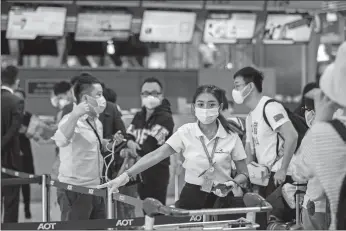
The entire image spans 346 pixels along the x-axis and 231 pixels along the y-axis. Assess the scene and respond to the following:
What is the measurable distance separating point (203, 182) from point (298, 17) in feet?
30.1

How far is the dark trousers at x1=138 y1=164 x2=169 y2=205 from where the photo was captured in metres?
6.72

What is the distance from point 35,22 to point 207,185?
26.3ft

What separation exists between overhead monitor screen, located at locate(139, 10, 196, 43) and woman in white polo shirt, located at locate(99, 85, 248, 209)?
26.7 ft

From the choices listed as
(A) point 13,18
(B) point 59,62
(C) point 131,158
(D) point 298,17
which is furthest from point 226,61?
(C) point 131,158

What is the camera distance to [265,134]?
5.54 metres

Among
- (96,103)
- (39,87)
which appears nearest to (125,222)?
(96,103)

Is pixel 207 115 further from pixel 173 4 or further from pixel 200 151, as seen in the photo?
pixel 173 4

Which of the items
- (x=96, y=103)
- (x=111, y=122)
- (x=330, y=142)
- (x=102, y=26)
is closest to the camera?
(x=330, y=142)

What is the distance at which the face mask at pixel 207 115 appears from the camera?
503 centimetres

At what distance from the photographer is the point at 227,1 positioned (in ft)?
44.1

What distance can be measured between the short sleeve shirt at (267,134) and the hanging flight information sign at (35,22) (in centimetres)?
737

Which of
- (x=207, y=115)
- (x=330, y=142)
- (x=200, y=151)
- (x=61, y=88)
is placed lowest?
(x=330, y=142)

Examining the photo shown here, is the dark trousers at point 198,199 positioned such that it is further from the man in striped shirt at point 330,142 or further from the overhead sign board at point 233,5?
the overhead sign board at point 233,5

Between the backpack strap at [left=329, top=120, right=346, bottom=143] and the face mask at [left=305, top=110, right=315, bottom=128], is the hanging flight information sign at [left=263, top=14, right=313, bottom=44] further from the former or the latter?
the backpack strap at [left=329, top=120, right=346, bottom=143]
